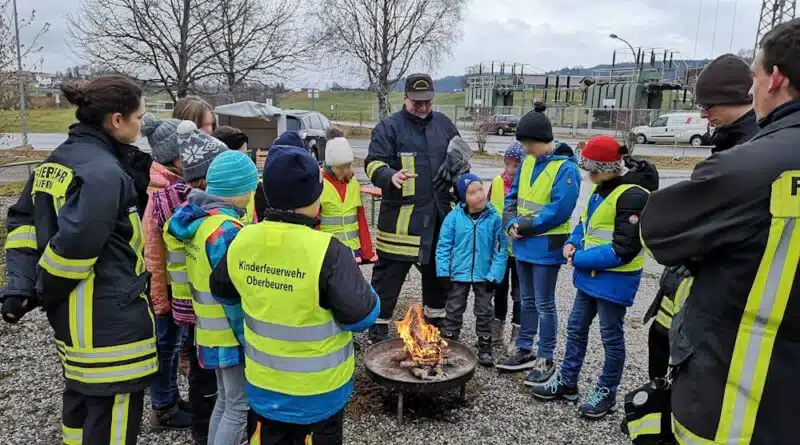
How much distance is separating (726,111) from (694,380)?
147cm

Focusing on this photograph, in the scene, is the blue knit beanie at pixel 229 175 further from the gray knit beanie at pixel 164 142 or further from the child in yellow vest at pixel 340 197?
the child in yellow vest at pixel 340 197

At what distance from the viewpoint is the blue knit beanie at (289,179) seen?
2295 millimetres

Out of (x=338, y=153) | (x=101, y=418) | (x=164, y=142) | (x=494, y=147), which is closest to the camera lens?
(x=101, y=418)

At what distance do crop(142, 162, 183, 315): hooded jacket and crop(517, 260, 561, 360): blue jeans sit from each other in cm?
262

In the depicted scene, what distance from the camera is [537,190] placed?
4.14 metres

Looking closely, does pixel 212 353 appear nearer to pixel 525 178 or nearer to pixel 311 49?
pixel 525 178

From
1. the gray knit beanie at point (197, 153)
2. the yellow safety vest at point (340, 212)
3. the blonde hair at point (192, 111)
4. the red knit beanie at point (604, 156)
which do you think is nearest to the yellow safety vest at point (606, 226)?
A: the red knit beanie at point (604, 156)

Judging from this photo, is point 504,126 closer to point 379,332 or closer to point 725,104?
point 379,332

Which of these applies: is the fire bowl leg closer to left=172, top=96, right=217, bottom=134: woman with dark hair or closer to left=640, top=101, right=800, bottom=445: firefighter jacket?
left=640, top=101, right=800, bottom=445: firefighter jacket

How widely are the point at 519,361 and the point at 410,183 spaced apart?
1771 mm

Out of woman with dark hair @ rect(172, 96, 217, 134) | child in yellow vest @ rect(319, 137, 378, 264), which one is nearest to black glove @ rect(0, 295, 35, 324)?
woman with dark hair @ rect(172, 96, 217, 134)

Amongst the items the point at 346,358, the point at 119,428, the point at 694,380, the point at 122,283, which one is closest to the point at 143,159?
the point at 122,283

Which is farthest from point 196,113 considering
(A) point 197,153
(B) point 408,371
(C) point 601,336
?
(C) point 601,336

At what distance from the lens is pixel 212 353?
9.35 ft
